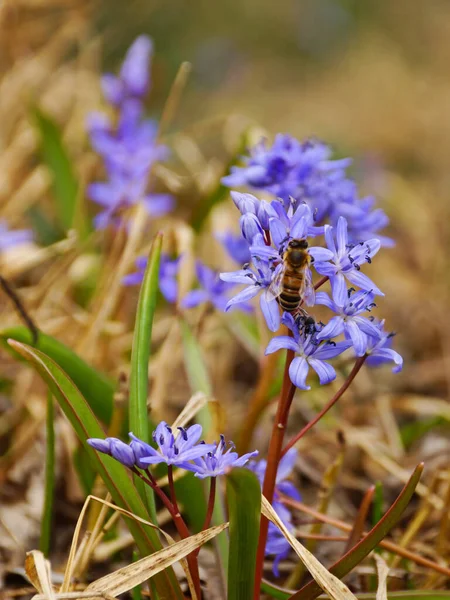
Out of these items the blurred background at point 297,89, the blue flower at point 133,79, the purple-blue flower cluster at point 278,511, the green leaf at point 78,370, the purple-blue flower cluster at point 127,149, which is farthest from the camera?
the blurred background at point 297,89

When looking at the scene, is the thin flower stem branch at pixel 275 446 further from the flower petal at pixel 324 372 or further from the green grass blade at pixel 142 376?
the green grass blade at pixel 142 376

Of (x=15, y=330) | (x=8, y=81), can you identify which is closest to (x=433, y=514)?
(x=15, y=330)

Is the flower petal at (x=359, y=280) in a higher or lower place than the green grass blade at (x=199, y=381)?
higher

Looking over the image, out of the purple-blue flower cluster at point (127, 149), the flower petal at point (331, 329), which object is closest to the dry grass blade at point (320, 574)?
the flower petal at point (331, 329)

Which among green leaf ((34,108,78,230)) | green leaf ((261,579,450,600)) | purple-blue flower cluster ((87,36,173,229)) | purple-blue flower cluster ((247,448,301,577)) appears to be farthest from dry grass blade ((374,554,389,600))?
green leaf ((34,108,78,230))

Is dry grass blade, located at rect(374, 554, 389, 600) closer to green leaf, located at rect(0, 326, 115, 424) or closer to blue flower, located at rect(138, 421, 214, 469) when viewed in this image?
blue flower, located at rect(138, 421, 214, 469)

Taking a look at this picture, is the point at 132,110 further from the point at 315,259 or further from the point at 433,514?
the point at 433,514
